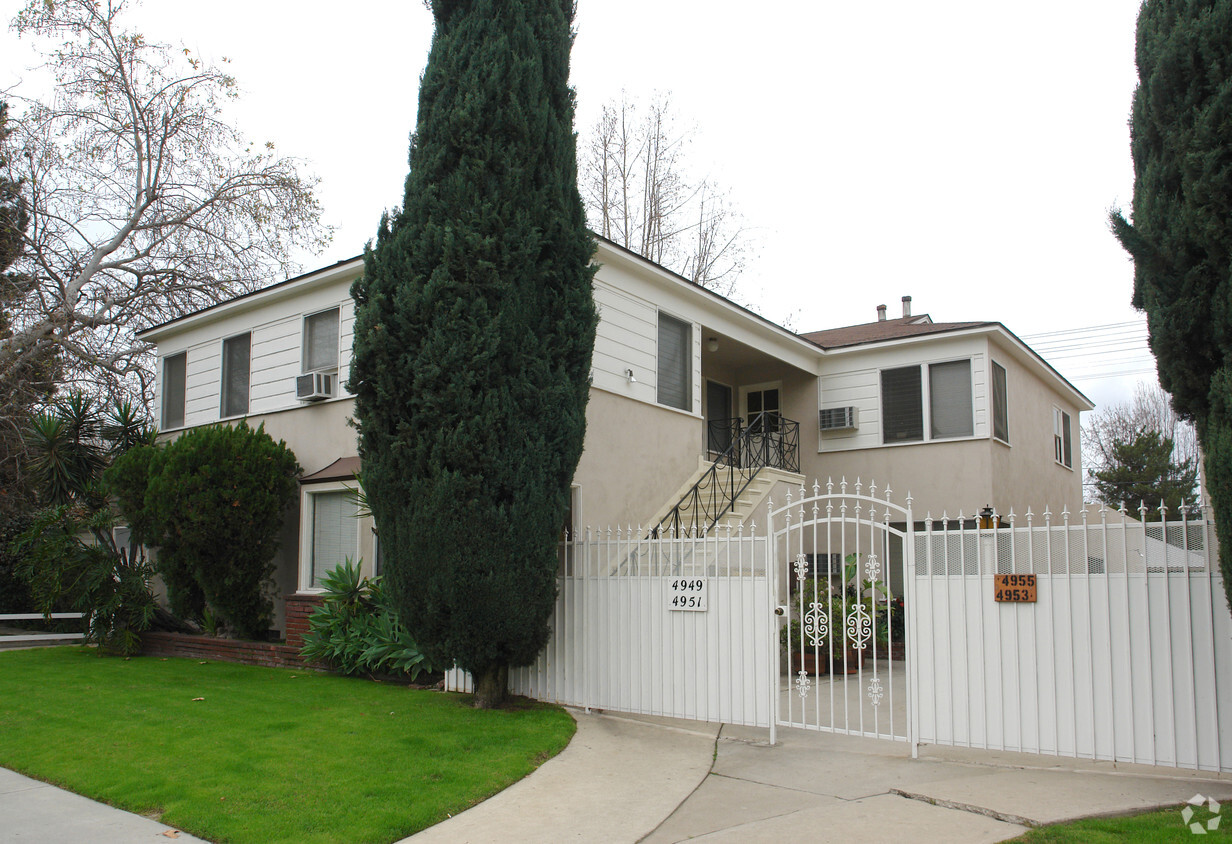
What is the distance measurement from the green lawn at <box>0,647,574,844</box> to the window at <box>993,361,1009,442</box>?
10.5m

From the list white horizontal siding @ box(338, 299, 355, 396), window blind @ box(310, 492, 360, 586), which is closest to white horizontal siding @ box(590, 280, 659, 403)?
white horizontal siding @ box(338, 299, 355, 396)

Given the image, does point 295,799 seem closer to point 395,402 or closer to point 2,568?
point 395,402

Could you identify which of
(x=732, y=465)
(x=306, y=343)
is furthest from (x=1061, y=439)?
(x=306, y=343)

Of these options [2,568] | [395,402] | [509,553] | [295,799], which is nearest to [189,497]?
[395,402]

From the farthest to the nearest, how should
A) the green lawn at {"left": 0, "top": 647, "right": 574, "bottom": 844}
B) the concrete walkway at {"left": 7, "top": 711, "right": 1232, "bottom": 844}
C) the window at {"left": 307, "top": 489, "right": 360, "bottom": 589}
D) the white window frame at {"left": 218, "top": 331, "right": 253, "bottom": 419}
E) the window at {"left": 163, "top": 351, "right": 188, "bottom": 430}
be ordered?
the window at {"left": 163, "top": 351, "right": 188, "bottom": 430}
the white window frame at {"left": 218, "top": 331, "right": 253, "bottom": 419}
the window at {"left": 307, "top": 489, "right": 360, "bottom": 589}
the green lawn at {"left": 0, "top": 647, "right": 574, "bottom": 844}
the concrete walkway at {"left": 7, "top": 711, "right": 1232, "bottom": 844}

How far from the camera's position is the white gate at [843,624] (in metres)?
7.24

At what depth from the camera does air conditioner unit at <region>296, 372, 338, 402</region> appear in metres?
13.0

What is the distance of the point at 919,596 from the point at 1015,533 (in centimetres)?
88

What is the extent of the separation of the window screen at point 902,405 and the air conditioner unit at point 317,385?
961 cm

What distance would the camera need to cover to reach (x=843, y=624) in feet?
24.4

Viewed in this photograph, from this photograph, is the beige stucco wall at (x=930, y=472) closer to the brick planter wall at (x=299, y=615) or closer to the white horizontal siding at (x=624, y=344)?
the white horizontal siding at (x=624, y=344)

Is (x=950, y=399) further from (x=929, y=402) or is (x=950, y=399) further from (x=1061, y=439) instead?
(x=1061, y=439)

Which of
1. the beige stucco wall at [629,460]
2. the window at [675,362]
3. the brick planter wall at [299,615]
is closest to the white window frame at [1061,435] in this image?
the window at [675,362]

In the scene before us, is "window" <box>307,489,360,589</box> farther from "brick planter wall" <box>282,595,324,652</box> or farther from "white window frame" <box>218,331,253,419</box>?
"white window frame" <box>218,331,253,419</box>
